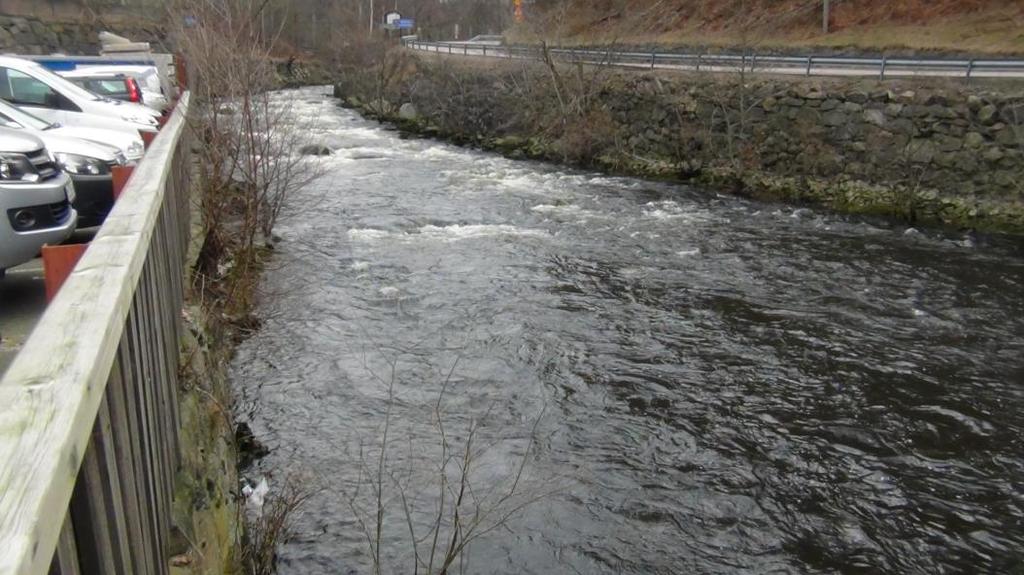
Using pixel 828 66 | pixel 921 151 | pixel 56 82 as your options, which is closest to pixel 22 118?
pixel 56 82

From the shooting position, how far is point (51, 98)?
38.4 feet

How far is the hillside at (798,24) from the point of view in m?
26.8

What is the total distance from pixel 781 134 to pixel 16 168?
18.4 m

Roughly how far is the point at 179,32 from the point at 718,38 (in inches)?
1096

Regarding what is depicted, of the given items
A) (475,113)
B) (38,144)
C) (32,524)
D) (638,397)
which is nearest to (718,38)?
(475,113)

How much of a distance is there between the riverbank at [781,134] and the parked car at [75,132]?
14500 mm

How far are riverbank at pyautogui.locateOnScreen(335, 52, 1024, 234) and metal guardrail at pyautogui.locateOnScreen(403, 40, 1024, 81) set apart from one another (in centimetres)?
75

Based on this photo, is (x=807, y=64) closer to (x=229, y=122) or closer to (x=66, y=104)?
(x=229, y=122)

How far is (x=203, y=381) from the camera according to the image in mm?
6121

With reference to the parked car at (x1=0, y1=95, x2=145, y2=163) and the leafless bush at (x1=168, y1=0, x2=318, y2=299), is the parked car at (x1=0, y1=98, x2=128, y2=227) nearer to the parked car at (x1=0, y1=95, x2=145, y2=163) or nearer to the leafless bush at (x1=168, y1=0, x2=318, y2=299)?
the parked car at (x1=0, y1=95, x2=145, y2=163)

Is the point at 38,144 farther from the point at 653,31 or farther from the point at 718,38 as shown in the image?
the point at 653,31

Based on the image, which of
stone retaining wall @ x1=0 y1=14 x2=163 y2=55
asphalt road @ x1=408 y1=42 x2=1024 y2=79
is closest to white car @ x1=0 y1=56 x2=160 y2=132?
asphalt road @ x1=408 y1=42 x2=1024 y2=79

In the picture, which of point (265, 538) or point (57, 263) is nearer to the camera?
point (57, 263)

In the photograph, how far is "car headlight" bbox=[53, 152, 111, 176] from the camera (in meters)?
8.28
